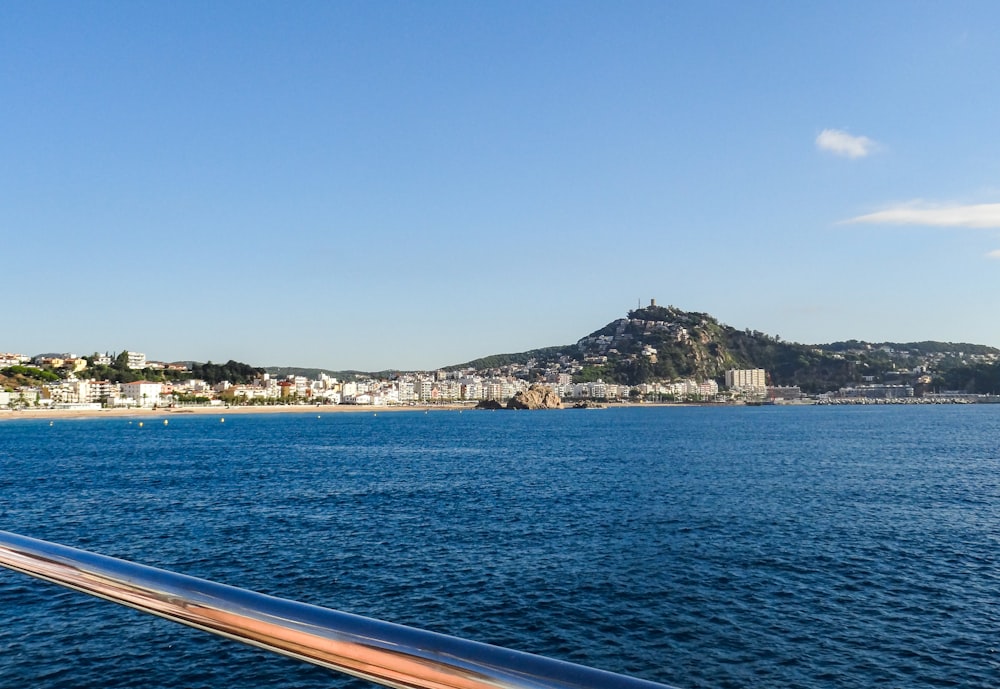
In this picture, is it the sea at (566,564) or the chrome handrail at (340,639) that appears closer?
the chrome handrail at (340,639)

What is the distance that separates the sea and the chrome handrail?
1.37ft

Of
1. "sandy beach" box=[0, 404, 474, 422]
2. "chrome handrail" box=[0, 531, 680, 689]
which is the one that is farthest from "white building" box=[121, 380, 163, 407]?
"chrome handrail" box=[0, 531, 680, 689]

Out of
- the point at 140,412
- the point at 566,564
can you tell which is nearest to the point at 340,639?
the point at 566,564

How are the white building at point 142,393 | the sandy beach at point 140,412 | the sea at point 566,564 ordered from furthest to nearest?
the white building at point 142,393, the sandy beach at point 140,412, the sea at point 566,564

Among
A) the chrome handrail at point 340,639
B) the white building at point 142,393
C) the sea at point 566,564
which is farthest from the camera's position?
the white building at point 142,393

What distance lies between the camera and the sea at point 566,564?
533 inches

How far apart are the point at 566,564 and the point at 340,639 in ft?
65.2

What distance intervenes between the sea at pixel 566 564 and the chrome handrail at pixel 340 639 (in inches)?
16.4

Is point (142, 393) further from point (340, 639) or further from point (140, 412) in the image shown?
point (340, 639)

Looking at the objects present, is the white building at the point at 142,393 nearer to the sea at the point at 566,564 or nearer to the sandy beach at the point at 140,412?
the sandy beach at the point at 140,412

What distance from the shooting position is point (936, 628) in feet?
49.9

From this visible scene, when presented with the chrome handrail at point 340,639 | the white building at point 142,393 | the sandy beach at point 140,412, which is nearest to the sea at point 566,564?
the chrome handrail at point 340,639

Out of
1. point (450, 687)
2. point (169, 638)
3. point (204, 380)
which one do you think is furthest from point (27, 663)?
point (204, 380)

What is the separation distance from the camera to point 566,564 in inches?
795
